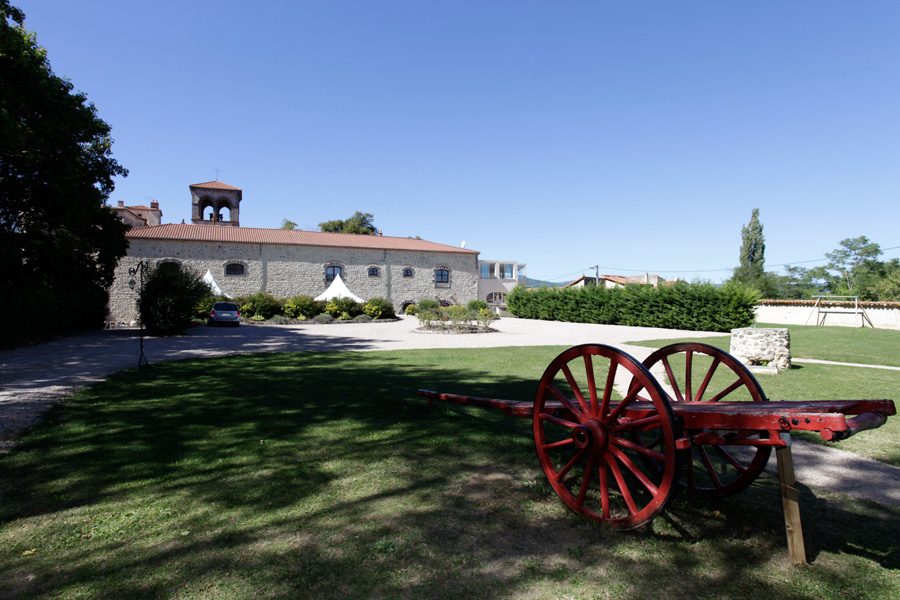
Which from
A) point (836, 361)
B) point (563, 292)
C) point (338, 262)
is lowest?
point (836, 361)

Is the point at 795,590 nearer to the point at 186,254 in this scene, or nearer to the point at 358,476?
the point at 358,476

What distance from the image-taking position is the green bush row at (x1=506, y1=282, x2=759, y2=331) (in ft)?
66.4

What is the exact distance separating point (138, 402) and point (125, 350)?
7.63 meters

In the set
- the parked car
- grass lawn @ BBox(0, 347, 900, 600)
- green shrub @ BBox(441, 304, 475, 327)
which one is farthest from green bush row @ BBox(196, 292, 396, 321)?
grass lawn @ BBox(0, 347, 900, 600)

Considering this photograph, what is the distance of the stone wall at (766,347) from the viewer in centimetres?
873

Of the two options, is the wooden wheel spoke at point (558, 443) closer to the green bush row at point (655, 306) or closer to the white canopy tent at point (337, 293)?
the green bush row at point (655, 306)

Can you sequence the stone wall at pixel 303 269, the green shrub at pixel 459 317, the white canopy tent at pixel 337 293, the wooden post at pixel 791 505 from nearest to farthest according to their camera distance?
the wooden post at pixel 791 505 < the green shrub at pixel 459 317 < the white canopy tent at pixel 337 293 < the stone wall at pixel 303 269

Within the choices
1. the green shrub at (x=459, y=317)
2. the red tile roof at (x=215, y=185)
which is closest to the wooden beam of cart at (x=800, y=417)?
the green shrub at (x=459, y=317)

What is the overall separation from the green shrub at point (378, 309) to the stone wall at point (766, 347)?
21.8m

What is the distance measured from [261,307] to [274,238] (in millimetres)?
9444

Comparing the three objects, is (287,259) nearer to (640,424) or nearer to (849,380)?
(849,380)

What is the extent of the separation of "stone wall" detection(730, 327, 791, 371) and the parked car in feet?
69.5

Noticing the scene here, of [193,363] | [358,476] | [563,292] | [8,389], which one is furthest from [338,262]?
[358,476]

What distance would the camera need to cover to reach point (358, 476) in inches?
139
